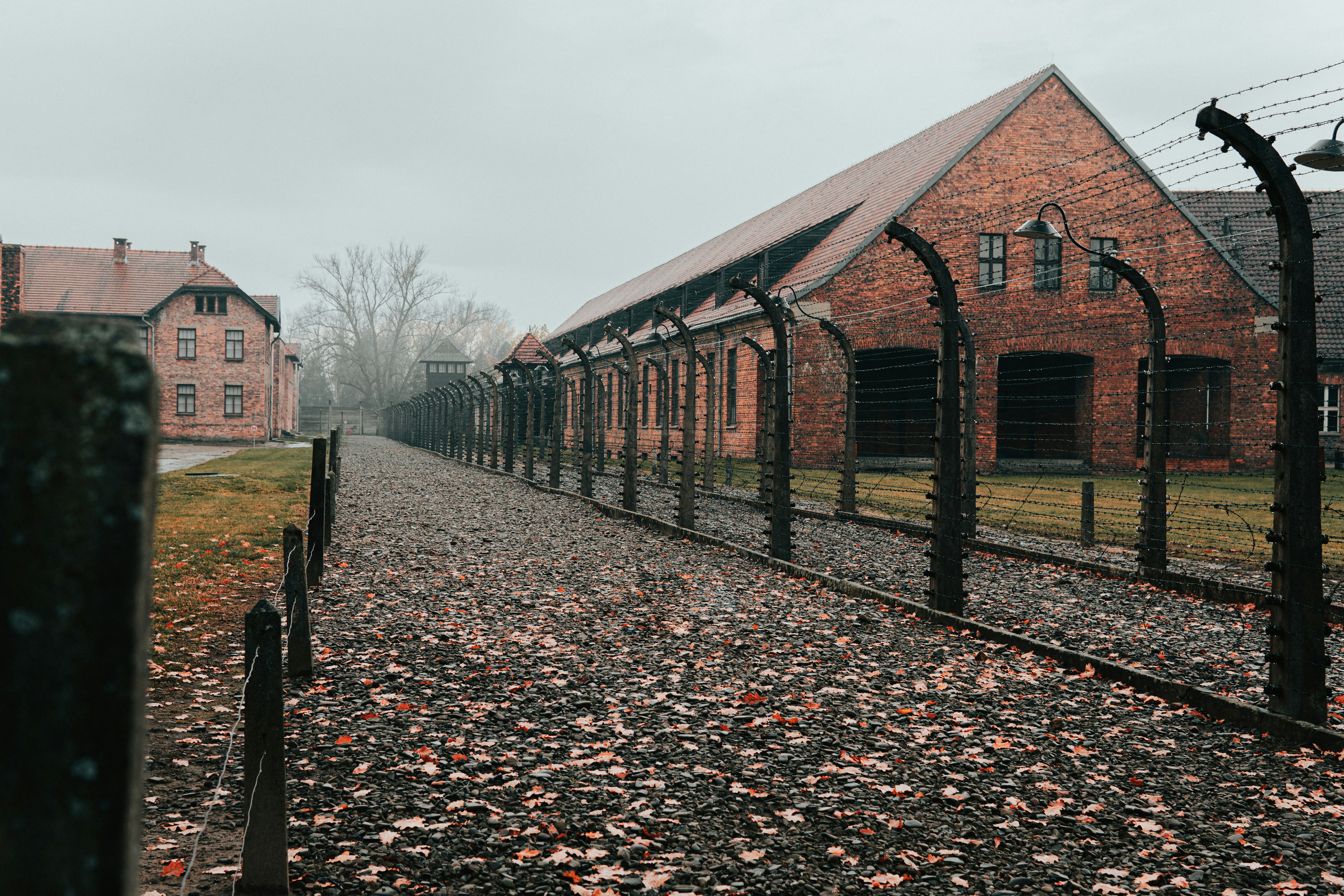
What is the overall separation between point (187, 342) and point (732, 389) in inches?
1161

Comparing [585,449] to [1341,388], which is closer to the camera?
[585,449]

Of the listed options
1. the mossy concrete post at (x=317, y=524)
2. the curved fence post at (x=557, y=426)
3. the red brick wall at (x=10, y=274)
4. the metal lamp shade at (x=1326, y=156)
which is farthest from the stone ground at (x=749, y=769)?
the red brick wall at (x=10, y=274)

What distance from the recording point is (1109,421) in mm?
27156

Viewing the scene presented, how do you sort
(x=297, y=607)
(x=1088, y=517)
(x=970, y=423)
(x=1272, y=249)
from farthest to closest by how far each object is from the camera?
(x=1272, y=249) → (x=970, y=423) → (x=1088, y=517) → (x=297, y=607)

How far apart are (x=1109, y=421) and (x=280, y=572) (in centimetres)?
2359

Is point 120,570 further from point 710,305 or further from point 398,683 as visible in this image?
point 710,305

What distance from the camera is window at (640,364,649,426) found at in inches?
1403

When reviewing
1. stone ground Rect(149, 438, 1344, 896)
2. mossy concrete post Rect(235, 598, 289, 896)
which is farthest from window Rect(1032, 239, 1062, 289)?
mossy concrete post Rect(235, 598, 289, 896)

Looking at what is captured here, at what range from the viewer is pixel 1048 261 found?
25641 millimetres

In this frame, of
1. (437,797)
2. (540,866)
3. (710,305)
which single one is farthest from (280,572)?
(710,305)

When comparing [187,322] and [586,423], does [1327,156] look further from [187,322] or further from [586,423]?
[187,322]

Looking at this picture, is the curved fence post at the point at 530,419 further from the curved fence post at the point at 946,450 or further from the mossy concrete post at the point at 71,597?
the mossy concrete post at the point at 71,597

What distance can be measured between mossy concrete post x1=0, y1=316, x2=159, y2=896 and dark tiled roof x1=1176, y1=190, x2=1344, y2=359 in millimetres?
31970

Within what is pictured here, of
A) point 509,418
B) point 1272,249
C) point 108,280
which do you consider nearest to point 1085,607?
point 509,418
